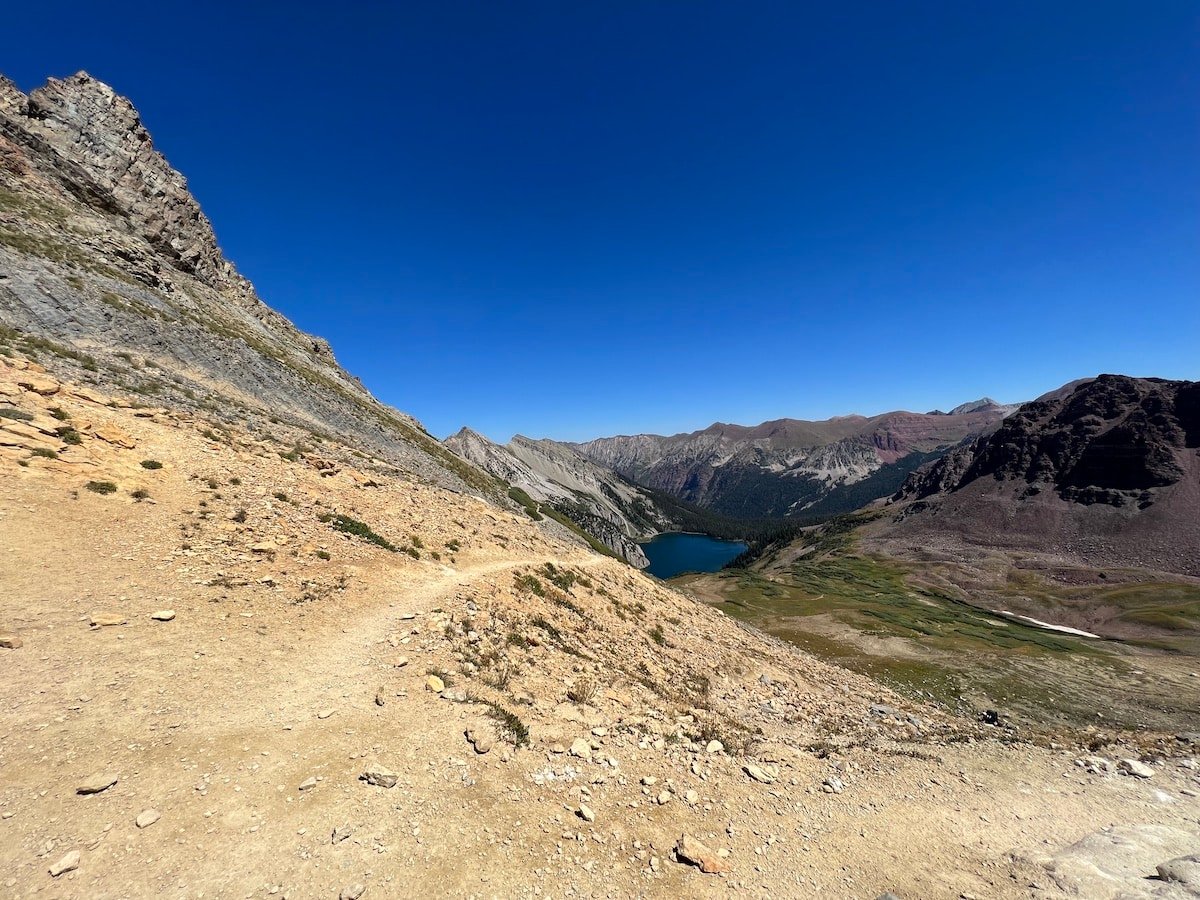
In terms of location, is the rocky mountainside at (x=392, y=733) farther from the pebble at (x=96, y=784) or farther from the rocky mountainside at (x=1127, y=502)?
the rocky mountainside at (x=1127, y=502)

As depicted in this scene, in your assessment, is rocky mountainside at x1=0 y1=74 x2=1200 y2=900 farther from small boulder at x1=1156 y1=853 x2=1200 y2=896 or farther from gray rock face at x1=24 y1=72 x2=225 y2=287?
gray rock face at x1=24 y1=72 x2=225 y2=287

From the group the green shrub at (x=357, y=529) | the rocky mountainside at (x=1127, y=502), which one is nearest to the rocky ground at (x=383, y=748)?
the green shrub at (x=357, y=529)

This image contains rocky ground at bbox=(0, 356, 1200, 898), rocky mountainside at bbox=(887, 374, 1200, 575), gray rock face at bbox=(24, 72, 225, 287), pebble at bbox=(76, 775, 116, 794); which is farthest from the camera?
rocky mountainside at bbox=(887, 374, 1200, 575)

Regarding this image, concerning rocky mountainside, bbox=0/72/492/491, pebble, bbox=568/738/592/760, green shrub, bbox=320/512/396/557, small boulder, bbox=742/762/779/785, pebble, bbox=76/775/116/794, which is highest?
rocky mountainside, bbox=0/72/492/491

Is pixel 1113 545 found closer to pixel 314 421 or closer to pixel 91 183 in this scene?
pixel 314 421

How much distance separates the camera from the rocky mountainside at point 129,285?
32500 millimetres

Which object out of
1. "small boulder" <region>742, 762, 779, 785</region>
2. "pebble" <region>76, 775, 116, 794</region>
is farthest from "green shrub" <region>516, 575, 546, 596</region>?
"pebble" <region>76, 775, 116, 794</region>

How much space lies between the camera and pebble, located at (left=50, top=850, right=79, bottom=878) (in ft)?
22.5

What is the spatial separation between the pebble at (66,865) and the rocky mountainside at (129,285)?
3023cm

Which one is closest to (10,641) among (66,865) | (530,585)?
(66,865)

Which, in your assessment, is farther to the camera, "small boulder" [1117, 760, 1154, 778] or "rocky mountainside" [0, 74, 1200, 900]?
"small boulder" [1117, 760, 1154, 778]

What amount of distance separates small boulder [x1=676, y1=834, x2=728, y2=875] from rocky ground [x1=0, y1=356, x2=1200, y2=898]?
0.22 feet

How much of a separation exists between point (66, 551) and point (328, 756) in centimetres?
1219

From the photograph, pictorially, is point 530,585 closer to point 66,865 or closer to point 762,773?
point 762,773
